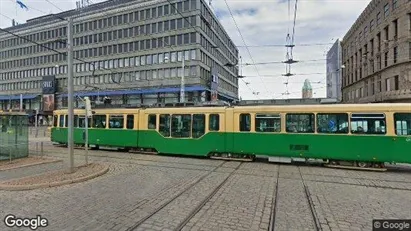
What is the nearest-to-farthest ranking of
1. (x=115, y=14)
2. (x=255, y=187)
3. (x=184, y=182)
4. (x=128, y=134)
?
(x=255, y=187), (x=184, y=182), (x=128, y=134), (x=115, y=14)

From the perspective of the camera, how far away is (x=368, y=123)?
38.2 ft

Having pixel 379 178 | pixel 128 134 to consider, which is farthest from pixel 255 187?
pixel 128 134

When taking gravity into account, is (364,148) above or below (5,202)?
above

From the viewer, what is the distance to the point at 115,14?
2205 inches

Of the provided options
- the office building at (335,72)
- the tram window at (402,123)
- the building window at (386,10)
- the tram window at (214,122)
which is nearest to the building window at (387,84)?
the building window at (386,10)

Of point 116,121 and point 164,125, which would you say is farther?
point 116,121

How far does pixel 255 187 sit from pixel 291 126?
5.30 metres

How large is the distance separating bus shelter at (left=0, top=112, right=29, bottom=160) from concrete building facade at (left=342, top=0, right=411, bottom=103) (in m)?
39.7

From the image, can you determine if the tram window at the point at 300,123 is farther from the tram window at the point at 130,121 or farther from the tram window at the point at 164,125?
the tram window at the point at 130,121

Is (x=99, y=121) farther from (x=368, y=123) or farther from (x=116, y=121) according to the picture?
(x=368, y=123)

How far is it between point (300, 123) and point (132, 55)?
47048 mm

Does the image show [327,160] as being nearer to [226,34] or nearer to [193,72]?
[193,72]

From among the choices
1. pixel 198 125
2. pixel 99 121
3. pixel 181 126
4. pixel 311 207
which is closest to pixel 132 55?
pixel 99 121

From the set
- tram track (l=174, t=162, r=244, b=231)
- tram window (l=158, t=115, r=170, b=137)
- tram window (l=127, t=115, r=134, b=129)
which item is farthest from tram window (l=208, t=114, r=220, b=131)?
tram window (l=127, t=115, r=134, b=129)
